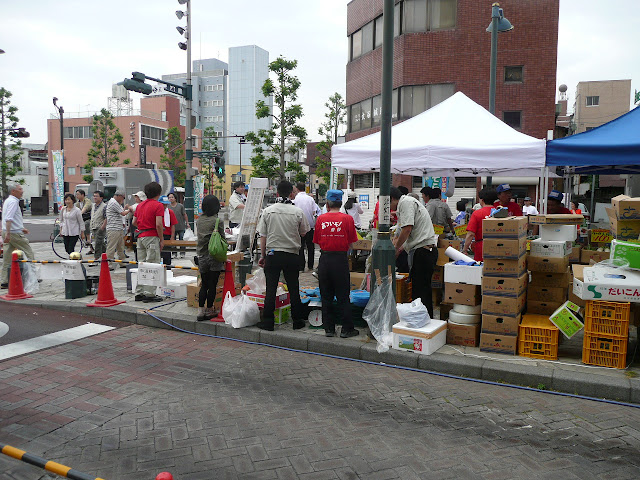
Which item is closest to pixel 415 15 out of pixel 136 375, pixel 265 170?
pixel 265 170

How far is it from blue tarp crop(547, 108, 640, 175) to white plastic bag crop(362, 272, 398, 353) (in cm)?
284

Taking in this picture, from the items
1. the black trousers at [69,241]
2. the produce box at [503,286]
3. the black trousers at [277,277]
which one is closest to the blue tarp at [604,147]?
the produce box at [503,286]

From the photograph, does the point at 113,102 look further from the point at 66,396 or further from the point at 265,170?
the point at 66,396

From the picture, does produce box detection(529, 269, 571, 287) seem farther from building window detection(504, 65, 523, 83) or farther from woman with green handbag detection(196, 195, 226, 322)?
building window detection(504, 65, 523, 83)

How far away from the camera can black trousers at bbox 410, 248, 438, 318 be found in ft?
21.3

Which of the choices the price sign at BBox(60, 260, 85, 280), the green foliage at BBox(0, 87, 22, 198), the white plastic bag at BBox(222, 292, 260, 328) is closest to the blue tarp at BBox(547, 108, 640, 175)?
the white plastic bag at BBox(222, 292, 260, 328)

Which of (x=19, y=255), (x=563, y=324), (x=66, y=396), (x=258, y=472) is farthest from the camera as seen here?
(x=19, y=255)

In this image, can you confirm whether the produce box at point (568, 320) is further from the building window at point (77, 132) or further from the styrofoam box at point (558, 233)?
the building window at point (77, 132)

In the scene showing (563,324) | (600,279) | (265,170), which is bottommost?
(563,324)

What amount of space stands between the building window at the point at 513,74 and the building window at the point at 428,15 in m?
3.47

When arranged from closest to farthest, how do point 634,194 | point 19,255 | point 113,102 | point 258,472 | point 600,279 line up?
point 258,472, point 600,279, point 19,255, point 634,194, point 113,102

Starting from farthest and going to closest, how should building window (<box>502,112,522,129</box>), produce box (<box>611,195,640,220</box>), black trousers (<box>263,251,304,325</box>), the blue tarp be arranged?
1. building window (<box>502,112,522,129</box>)
2. black trousers (<box>263,251,304,325</box>)
3. the blue tarp
4. produce box (<box>611,195,640,220</box>)

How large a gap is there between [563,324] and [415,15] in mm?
22217

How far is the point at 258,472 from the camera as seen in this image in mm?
3340
